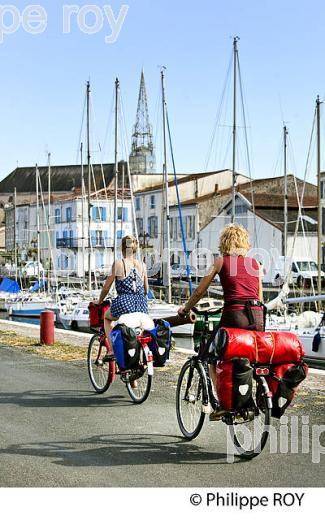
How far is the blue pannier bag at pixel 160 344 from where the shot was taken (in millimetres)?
9641

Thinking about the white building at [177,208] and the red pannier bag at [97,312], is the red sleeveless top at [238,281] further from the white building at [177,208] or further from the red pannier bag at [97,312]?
the white building at [177,208]

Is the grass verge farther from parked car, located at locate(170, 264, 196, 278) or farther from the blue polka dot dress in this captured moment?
parked car, located at locate(170, 264, 196, 278)

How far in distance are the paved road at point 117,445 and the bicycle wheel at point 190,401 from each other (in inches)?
5.2

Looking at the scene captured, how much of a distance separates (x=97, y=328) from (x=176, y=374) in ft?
4.94

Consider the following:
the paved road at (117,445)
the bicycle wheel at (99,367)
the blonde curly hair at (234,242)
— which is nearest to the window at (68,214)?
the paved road at (117,445)

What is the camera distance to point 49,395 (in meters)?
10.7

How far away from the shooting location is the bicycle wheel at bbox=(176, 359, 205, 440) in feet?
25.8

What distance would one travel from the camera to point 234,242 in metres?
7.49

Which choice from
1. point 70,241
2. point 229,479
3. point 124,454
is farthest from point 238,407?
point 70,241

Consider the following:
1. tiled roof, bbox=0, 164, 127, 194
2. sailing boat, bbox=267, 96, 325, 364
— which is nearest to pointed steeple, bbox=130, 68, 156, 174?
tiled roof, bbox=0, 164, 127, 194

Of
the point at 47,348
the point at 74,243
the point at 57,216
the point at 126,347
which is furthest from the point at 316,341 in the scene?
the point at 57,216
